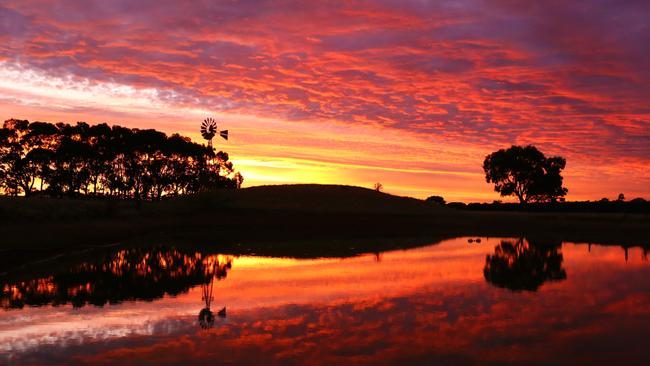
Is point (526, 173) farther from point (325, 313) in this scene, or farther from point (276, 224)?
point (325, 313)

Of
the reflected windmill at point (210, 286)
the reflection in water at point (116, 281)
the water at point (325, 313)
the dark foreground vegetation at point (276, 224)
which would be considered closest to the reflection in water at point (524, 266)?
the water at point (325, 313)

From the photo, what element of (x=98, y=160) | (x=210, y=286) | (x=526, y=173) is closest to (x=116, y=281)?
(x=210, y=286)

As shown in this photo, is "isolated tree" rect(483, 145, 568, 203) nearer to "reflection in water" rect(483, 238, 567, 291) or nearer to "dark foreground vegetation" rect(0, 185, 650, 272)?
"dark foreground vegetation" rect(0, 185, 650, 272)

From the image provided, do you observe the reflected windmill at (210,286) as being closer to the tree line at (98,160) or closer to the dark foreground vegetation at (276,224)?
the dark foreground vegetation at (276,224)

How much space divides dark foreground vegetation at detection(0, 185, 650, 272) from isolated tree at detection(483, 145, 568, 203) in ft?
103

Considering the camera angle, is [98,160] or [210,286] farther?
[98,160]

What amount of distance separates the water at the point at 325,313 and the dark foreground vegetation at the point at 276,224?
404 inches

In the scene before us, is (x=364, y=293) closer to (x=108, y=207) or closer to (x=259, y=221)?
(x=108, y=207)

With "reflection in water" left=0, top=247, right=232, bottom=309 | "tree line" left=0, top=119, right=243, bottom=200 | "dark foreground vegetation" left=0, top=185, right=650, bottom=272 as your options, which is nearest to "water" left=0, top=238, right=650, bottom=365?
"reflection in water" left=0, top=247, right=232, bottom=309

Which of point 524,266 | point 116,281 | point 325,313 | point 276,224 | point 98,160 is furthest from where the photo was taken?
point 98,160

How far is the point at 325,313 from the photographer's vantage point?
62.5 feet

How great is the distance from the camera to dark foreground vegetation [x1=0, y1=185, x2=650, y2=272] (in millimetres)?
45719

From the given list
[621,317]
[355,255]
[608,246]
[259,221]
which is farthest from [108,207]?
[621,317]

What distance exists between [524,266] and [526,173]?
4540 inches
